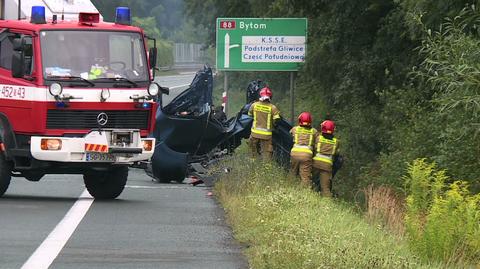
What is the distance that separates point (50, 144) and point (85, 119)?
0.60 meters

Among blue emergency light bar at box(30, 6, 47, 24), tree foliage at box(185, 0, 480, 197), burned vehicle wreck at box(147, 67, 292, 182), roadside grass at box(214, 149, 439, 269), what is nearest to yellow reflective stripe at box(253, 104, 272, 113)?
burned vehicle wreck at box(147, 67, 292, 182)

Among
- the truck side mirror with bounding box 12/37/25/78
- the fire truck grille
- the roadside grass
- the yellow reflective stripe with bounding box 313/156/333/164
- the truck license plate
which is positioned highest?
the truck side mirror with bounding box 12/37/25/78

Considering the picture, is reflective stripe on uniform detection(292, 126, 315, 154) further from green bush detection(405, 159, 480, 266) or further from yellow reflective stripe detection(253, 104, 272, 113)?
green bush detection(405, 159, 480, 266)

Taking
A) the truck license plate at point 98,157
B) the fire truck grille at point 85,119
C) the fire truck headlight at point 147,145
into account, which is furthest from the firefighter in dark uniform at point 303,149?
the truck license plate at point 98,157

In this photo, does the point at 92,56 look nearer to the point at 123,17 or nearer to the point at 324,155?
the point at 123,17

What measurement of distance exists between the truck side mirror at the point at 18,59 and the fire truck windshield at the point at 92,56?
286mm

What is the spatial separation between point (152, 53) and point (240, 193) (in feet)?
7.90

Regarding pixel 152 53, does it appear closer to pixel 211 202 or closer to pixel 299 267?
pixel 211 202

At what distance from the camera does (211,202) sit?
55.2ft

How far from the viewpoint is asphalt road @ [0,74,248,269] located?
34.2ft

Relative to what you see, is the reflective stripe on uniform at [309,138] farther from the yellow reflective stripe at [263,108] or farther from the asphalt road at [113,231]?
the yellow reflective stripe at [263,108]

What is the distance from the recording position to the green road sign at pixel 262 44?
83.4 ft

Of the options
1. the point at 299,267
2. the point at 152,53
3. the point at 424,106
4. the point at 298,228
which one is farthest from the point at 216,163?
the point at 299,267

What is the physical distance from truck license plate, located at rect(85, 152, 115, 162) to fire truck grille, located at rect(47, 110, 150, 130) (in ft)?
1.29
